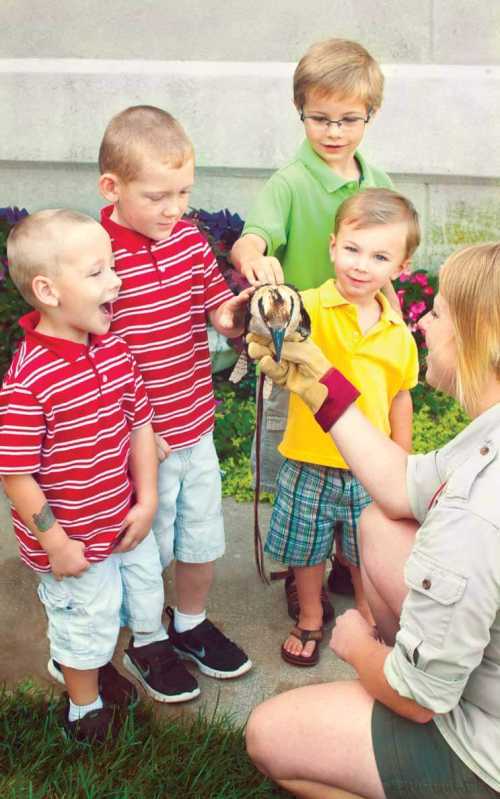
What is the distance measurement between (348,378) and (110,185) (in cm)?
86

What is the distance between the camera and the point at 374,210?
8.83 ft

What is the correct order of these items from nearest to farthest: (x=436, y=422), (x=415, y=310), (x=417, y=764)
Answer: (x=417, y=764) → (x=436, y=422) → (x=415, y=310)

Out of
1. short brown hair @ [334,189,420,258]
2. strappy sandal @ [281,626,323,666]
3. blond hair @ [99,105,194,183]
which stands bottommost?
strappy sandal @ [281,626,323,666]

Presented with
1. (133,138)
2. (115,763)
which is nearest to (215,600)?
(115,763)

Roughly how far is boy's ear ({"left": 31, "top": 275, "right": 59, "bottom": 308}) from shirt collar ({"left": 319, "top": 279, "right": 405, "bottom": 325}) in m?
0.83

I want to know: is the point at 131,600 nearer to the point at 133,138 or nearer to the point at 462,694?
the point at 462,694

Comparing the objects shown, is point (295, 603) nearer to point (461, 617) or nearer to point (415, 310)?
point (461, 617)

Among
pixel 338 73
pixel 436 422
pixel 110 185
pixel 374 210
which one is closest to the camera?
pixel 110 185

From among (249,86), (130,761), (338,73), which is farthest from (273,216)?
(249,86)

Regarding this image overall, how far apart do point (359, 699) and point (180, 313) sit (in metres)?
1.07

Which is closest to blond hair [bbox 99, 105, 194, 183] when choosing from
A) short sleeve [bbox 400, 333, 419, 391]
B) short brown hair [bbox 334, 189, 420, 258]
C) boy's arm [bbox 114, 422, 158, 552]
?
short brown hair [bbox 334, 189, 420, 258]

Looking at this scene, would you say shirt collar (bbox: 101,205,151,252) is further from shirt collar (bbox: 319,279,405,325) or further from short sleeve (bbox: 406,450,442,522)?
short sleeve (bbox: 406,450,442,522)

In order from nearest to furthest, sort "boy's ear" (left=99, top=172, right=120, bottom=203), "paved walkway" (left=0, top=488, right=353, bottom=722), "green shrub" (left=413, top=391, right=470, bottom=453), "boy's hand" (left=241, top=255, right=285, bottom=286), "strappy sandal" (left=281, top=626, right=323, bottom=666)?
"boy's ear" (left=99, top=172, right=120, bottom=203) → "boy's hand" (left=241, top=255, right=285, bottom=286) → "paved walkway" (left=0, top=488, right=353, bottom=722) → "strappy sandal" (left=281, top=626, right=323, bottom=666) → "green shrub" (left=413, top=391, right=470, bottom=453)

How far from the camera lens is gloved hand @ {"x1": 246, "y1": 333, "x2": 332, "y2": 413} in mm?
2439
